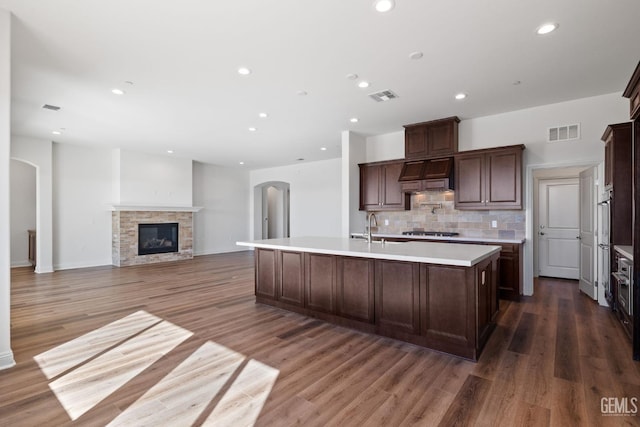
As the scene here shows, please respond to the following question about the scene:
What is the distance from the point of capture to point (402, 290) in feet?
10.2

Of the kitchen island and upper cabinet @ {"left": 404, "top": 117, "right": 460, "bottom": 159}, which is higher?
upper cabinet @ {"left": 404, "top": 117, "right": 460, "bottom": 159}

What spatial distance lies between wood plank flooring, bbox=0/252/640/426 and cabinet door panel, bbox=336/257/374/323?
0.72ft

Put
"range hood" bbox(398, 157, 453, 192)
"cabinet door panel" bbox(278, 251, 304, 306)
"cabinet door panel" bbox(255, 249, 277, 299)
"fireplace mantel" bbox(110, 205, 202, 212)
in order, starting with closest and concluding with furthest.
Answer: "cabinet door panel" bbox(278, 251, 304, 306) → "cabinet door panel" bbox(255, 249, 277, 299) → "range hood" bbox(398, 157, 453, 192) → "fireplace mantel" bbox(110, 205, 202, 212)

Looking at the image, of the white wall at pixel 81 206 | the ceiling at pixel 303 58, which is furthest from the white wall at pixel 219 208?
the ceiling at pixel 303 58

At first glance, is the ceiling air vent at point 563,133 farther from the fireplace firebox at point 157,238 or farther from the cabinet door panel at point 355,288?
the fireplace firebox at point 157,238

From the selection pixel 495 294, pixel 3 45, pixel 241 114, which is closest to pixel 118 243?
pixel 241 114

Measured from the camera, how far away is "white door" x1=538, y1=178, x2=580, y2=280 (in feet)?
20.0

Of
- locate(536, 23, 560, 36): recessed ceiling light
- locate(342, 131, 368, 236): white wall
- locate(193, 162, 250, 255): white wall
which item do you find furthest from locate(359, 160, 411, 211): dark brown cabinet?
locate(193, 162, 250, 255): white wall

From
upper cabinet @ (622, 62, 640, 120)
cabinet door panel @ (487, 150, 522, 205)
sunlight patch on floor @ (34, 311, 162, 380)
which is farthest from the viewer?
cabinet door panel @ (487, 150, 522, 205)

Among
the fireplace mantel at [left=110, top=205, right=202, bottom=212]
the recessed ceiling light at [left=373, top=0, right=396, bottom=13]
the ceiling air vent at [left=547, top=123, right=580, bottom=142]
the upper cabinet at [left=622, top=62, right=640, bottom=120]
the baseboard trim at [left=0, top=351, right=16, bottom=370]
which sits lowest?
the baseboard trim at [left=0, top=351, right=16, bottom=370]

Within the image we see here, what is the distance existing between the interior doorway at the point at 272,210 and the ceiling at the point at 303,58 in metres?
5.86

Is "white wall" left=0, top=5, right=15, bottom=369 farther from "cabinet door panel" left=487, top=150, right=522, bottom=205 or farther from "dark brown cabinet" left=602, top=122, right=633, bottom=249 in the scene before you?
"dark brown cabinet" left=602, top=122, right=633, bottom=249

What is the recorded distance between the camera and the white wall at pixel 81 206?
7.29m

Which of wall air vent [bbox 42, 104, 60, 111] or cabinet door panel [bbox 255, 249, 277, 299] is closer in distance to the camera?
cabinet door panel [bbox 255, 249, 277, 299]
